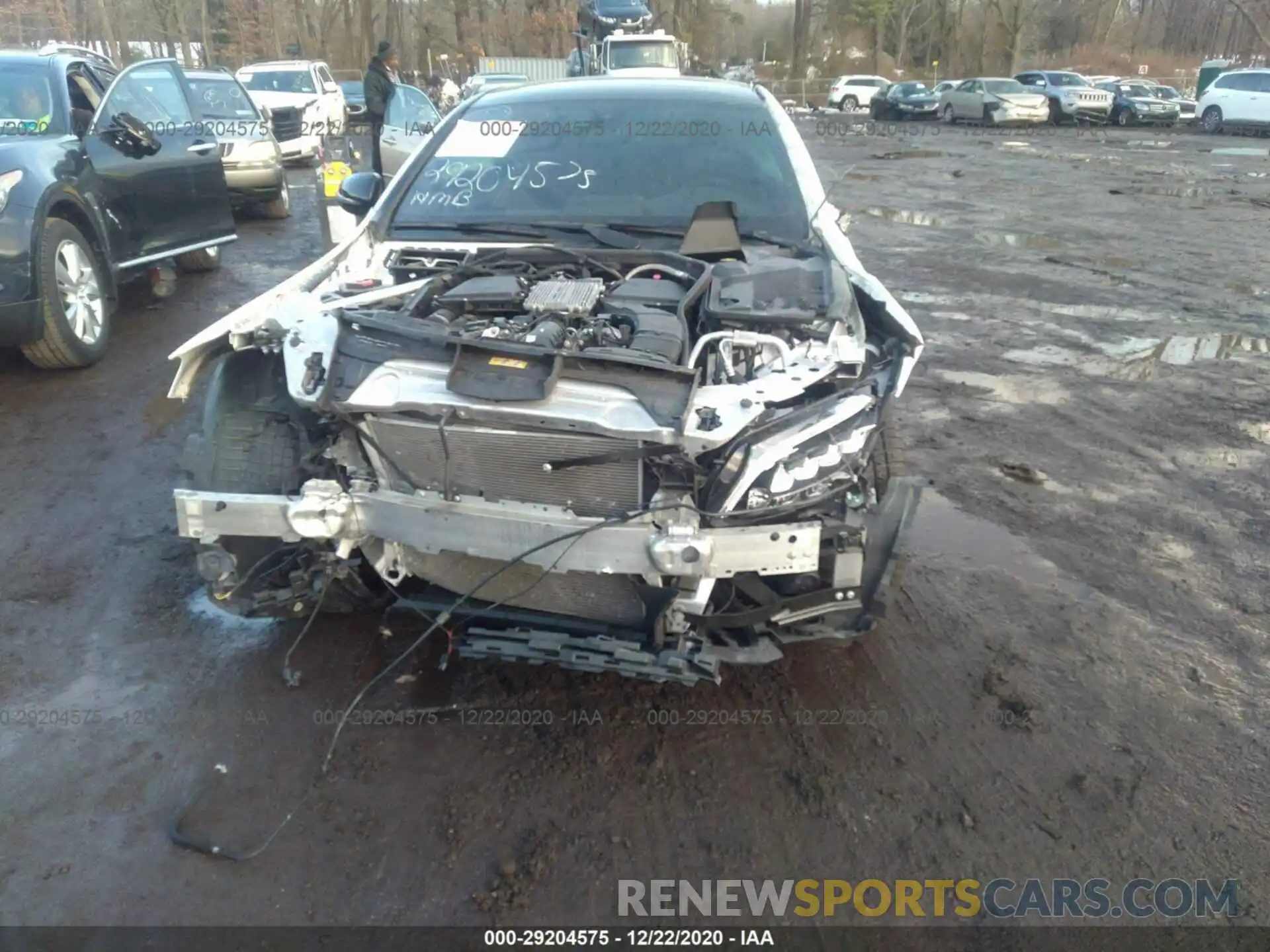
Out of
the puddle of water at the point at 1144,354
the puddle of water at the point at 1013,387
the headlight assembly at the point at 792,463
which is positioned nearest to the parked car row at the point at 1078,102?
the puddle of water at the point at 1144,354

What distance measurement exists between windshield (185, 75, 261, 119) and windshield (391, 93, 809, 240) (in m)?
6.10

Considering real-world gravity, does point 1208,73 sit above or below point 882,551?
above

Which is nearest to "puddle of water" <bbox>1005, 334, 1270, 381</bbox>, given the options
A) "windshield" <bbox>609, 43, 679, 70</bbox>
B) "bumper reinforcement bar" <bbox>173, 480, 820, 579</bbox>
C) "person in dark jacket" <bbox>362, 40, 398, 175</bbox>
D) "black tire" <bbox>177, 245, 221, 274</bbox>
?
"bumper reinforcement bar" <bbox>173, 480, 820, 579</bbox>

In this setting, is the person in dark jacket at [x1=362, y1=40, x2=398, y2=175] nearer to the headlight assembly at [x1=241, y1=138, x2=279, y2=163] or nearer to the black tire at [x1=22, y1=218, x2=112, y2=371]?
the headlight assembly at [x1=241, y1=138, x2=279, y2=163]

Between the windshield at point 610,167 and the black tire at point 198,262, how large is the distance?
510 cm

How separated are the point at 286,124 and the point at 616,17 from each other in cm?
818

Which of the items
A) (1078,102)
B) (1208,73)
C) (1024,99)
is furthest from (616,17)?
(1208,73)

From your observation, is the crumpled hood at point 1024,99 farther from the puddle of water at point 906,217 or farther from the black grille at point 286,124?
the black grille at point 286,124

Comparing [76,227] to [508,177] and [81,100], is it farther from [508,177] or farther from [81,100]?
[508,177]

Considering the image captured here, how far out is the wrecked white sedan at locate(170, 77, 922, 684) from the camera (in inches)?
99.2

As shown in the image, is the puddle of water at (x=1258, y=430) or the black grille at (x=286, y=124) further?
the black grille at (x=286, y=124)

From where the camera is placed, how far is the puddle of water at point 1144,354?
6211 mm

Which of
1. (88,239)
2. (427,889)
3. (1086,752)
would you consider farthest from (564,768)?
(88,239)

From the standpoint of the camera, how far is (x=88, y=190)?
19.2 feet
